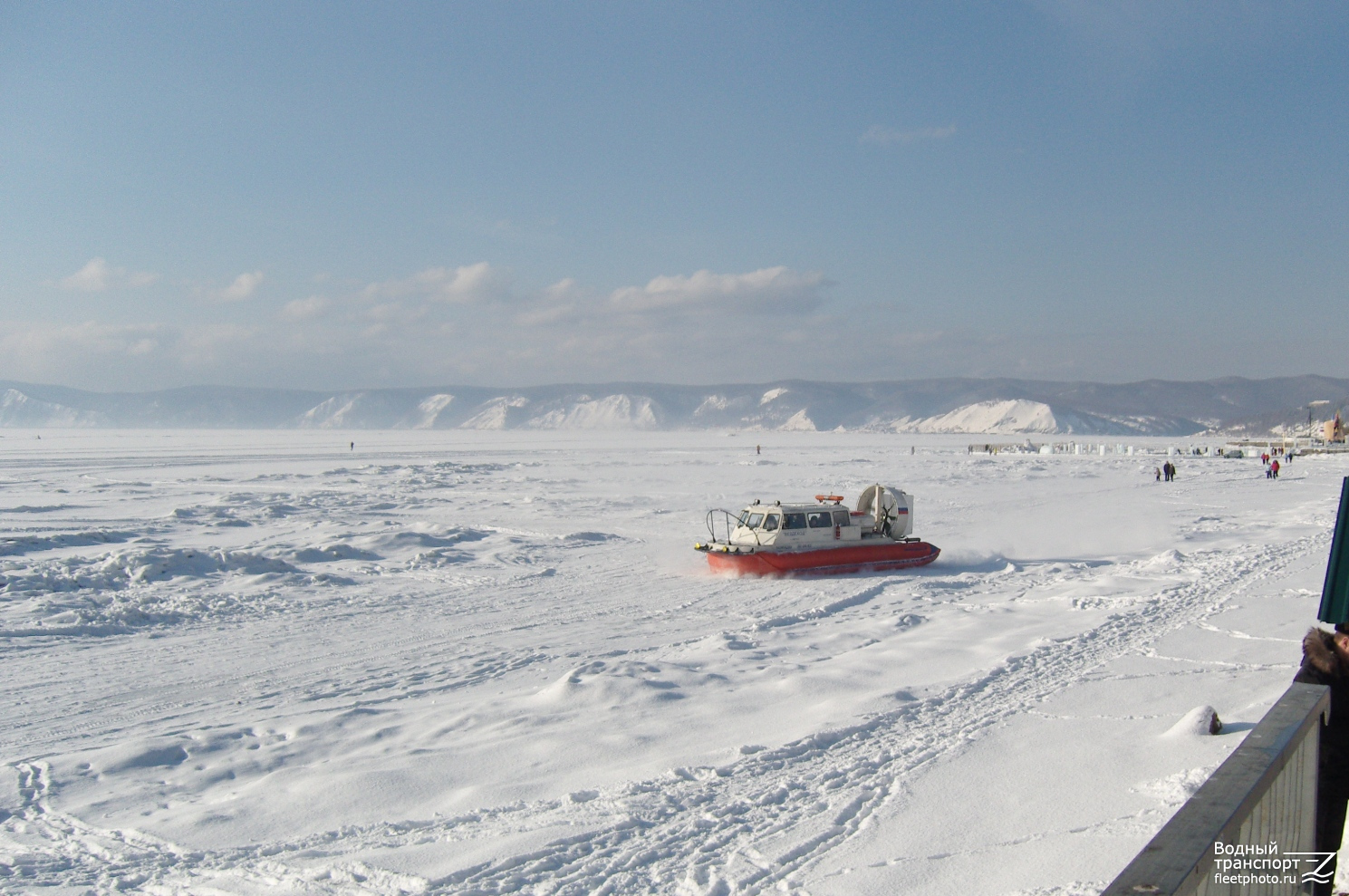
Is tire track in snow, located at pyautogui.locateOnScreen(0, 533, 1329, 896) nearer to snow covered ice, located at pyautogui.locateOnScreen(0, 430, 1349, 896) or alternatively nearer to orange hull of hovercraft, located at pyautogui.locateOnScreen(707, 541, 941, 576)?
snow covered ice, located at pyautogui.locateOnScreen(0, 430, 1349, 896)

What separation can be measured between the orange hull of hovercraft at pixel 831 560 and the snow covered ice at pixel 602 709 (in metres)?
0.33

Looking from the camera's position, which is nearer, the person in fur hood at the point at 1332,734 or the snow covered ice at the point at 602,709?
the person in fur hood at the point at 1332,734

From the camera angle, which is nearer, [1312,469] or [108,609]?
[108,609]

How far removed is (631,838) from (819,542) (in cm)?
1187

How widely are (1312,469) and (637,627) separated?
54418 millimetres

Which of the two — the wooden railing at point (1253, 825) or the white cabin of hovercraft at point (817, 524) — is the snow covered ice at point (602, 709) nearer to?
the white cabin of hovercraft at point (817, 524)

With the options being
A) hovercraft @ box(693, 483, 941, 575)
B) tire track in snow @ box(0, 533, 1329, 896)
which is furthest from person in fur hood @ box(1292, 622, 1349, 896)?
hovercraft @ box(693, 483, 941, 575)

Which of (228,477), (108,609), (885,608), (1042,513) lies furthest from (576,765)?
(228,477)

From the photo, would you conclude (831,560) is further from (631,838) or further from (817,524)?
(631,838)

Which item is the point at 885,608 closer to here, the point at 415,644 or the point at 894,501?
the point at 894,501

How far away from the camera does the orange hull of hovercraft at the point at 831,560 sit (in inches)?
641

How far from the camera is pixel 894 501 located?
1811 cm

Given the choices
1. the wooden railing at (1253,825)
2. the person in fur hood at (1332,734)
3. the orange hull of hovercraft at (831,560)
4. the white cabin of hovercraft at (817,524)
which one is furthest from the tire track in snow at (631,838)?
the white cabin of hovercraft at (817,524)

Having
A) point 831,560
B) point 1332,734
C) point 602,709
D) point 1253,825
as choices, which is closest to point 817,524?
point 831,560
